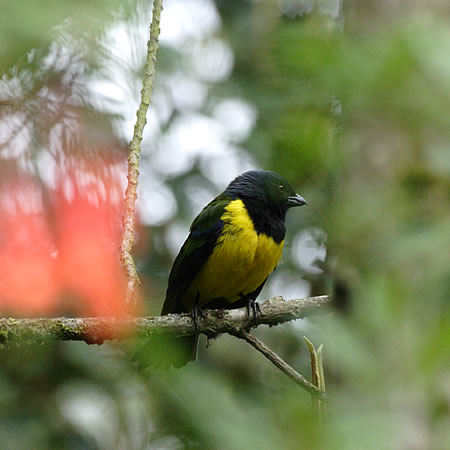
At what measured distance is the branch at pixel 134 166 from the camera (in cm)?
180

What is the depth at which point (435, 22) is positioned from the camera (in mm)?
2053

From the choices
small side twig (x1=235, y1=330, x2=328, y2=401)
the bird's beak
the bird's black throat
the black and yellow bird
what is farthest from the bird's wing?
small side twig (x1=235, y1=330, x2=328, y2=401)

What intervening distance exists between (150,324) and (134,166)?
3.27 ft

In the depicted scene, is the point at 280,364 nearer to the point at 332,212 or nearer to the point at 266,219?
the point at 332,212

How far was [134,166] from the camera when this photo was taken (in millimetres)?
1843

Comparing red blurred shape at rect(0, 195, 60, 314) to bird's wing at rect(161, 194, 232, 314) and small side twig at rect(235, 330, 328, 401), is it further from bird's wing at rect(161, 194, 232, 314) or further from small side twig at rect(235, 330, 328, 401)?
bird's wing at rect(161, 194, 232, 314)

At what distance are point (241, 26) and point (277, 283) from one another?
2289mm

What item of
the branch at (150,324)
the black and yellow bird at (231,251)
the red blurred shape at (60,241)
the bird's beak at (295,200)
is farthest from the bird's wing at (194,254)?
the red blurred shape at (60,241)

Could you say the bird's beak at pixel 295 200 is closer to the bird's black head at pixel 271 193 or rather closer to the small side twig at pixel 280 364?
the bird's black head at pixel 271 193

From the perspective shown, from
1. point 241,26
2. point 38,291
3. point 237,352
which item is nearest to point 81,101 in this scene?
point 38,291

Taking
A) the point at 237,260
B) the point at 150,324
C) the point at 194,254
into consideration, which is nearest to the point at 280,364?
the point at 150,324

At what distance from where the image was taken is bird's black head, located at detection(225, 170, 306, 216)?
14.2 feet

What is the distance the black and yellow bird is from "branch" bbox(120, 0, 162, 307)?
2152mm

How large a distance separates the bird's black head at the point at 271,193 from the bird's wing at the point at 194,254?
11.1 inches
